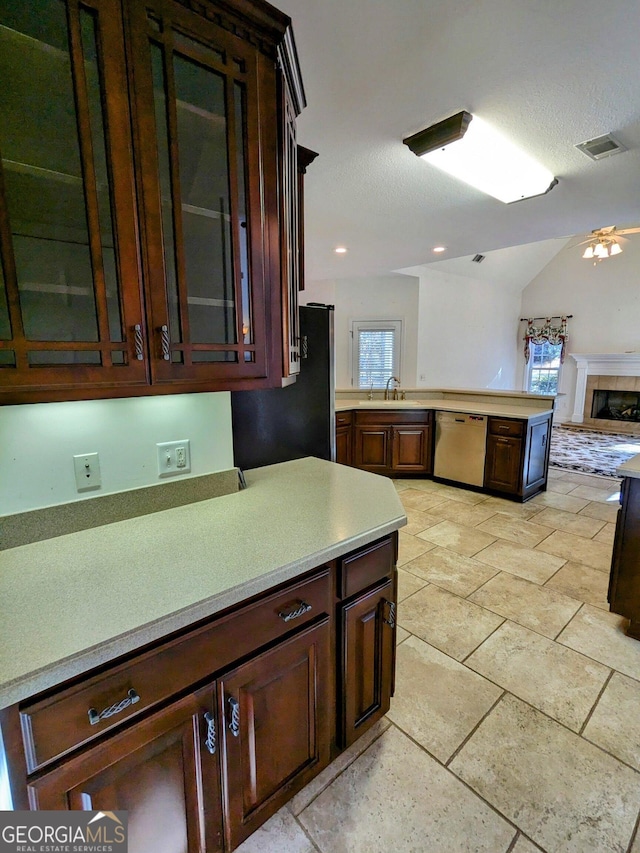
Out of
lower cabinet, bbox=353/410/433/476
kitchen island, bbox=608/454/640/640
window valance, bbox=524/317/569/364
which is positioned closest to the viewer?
kitchen island, bbox=608/454/640/640

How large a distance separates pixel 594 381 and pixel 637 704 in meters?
8.34

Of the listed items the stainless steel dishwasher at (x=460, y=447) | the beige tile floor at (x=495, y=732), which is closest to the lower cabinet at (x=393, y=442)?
the stainless steel dishwasher at (x=460, y=447)

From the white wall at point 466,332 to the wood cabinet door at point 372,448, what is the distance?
7.42ft

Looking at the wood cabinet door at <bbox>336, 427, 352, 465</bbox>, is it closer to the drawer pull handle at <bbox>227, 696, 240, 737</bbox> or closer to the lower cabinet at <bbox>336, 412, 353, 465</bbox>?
the lower cabinet at <bbox>336, 412, 353, 465</bbox>

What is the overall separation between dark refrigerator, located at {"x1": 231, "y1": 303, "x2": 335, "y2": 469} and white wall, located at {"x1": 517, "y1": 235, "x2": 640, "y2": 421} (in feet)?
25.1

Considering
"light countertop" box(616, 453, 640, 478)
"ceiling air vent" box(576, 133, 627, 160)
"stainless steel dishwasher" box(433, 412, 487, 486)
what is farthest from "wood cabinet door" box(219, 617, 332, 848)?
"stainless steel dishwasher" box(433, 412, 487, 486)

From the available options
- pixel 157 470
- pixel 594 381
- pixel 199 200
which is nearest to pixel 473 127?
pixel 199 200

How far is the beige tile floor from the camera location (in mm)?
1272

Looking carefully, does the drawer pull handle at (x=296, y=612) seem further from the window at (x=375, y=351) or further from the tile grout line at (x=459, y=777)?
the window at (x=375, y=351)

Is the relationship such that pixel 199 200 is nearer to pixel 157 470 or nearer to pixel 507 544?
pixel 157 470

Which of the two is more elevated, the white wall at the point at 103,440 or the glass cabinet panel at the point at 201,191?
the glass cabinet panel at the point at 201,191

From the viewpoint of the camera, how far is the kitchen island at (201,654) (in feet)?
2.57

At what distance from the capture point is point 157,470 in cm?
139

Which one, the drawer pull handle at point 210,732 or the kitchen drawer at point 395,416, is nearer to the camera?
the drawer pull handle at point 210,732
